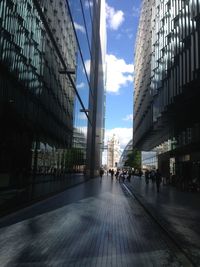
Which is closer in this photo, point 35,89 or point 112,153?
point 35,89

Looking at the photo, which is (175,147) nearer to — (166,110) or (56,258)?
(166,110)

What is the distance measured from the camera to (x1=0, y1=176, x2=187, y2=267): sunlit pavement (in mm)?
7402

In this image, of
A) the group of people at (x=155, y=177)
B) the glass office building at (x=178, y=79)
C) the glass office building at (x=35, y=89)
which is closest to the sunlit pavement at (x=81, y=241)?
the glass office building at (x=35, y=89)

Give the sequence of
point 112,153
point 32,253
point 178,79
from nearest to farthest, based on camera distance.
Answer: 1. point 32,253
2. point 178,79
3. point 112,153

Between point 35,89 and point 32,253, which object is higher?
point 35,89

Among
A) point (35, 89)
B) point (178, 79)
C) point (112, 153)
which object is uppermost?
point (112, 153)

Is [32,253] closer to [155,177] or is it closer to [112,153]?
[155,177]

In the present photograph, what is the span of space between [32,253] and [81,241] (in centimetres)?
174

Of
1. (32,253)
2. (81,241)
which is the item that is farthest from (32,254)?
(81,241)

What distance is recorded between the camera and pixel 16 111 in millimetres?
19078

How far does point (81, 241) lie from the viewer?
9320 mm

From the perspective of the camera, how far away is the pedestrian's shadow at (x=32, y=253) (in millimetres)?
7048

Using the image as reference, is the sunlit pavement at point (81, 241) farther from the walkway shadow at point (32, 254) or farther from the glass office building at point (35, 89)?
the glass office building at point (35, 89)

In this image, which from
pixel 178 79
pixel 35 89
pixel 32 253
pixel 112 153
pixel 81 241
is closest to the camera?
pixel 32 253
